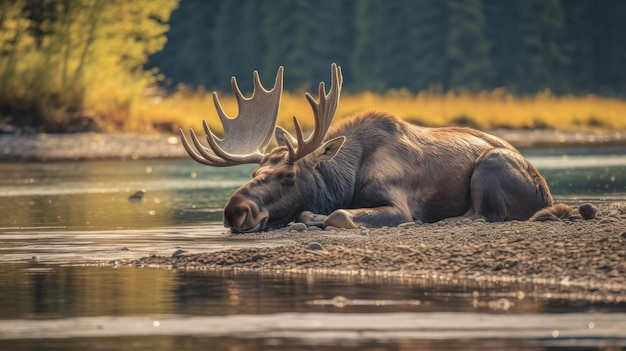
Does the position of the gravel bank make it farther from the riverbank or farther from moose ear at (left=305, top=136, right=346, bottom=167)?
the riverbank

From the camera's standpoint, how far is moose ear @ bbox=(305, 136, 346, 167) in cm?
1480

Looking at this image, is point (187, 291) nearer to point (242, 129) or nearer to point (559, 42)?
point (242, 129)

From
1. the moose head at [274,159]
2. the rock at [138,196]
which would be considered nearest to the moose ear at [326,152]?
the moose head at [274,159]

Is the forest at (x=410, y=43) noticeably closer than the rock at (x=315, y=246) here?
No

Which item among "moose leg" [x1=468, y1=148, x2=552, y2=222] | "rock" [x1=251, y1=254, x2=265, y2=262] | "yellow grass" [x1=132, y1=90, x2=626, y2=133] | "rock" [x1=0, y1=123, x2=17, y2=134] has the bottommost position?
"rock" [x1=251, y1=254, x2=265, y2=262]

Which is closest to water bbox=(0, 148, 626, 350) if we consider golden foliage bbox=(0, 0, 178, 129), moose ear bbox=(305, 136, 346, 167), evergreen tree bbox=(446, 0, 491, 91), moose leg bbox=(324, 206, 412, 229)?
moose leg bbox=(324, 206, 412, 229)

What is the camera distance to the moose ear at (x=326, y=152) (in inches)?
583

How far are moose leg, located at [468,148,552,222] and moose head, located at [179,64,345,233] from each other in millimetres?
1503

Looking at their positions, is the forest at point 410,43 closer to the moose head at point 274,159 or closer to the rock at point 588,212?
the moose head at point 274,159

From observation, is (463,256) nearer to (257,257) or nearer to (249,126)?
(257,257)

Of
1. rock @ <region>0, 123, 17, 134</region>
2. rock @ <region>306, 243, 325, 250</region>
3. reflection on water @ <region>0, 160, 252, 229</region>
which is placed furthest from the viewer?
rock @ <region>0, 123, 17, 134</region>

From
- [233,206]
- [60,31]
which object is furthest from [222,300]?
[60,31]

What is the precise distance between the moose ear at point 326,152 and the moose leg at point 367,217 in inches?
23.8

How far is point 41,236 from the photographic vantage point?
15.0 meters
